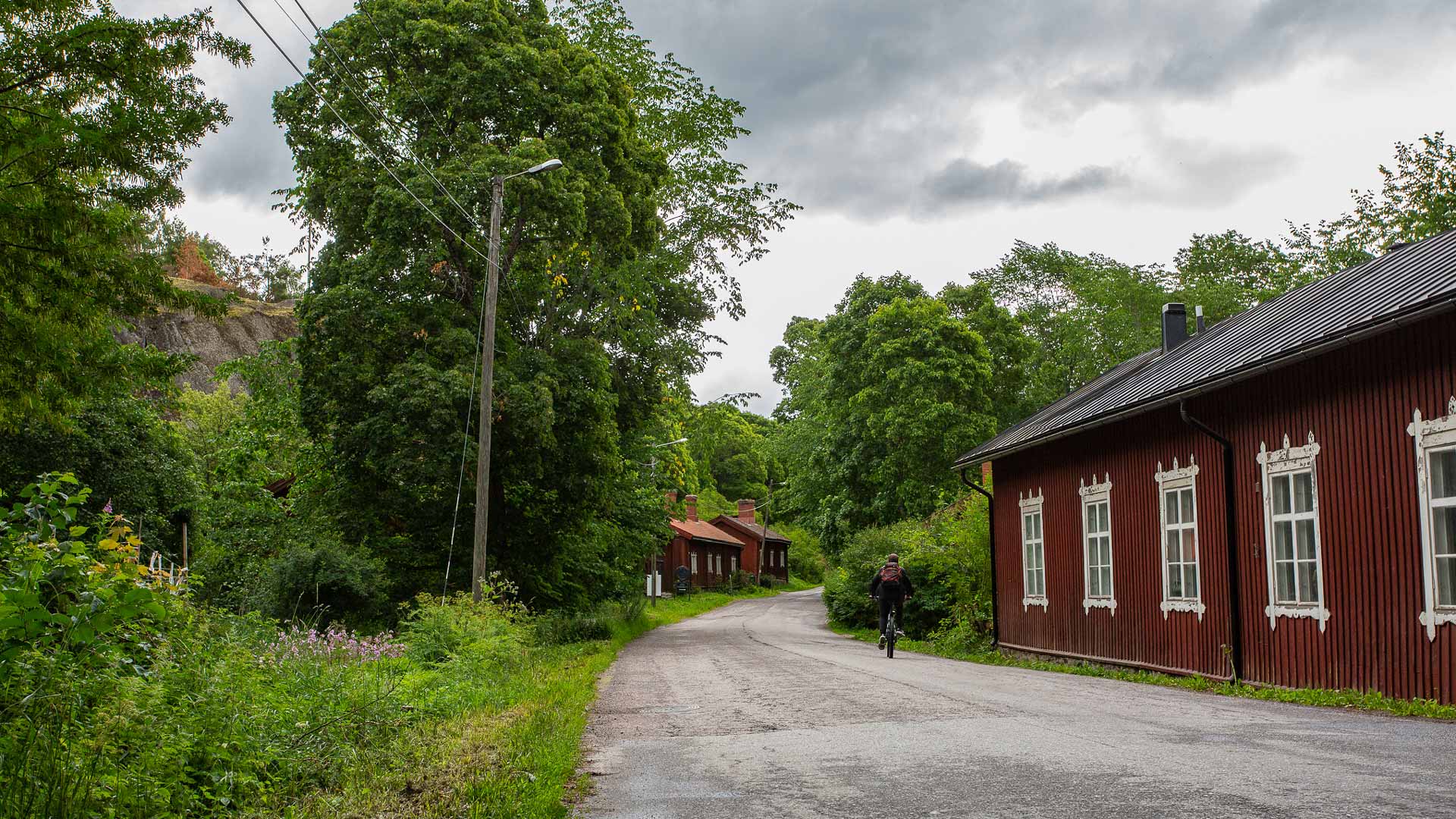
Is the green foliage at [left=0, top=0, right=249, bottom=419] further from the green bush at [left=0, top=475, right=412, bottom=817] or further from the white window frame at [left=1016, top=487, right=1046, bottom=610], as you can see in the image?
the white window frame at [left=1016, top=487, right=1046, bottom=610]

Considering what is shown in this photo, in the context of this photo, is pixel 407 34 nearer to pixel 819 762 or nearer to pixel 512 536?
pixel 512 536

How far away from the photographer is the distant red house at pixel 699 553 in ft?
223

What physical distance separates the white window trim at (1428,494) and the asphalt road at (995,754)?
53.5 inches

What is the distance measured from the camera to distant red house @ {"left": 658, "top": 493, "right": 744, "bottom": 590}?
68.0m

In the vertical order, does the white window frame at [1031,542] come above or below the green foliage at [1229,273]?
below

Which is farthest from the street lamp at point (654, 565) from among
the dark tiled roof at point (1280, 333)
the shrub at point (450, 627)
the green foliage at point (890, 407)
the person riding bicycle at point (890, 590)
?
the shrub at point (450, 627)

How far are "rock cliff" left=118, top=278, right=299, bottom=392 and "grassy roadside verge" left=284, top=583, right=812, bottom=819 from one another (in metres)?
61.2

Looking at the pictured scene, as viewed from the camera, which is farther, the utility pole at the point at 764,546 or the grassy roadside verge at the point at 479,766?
the utility pole at the point at 764,546

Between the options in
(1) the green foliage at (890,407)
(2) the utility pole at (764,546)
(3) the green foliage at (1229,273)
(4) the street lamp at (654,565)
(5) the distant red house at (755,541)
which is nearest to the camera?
(4) the street lamp at (654,565)

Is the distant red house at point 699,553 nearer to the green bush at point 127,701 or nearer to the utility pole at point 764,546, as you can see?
the utility pole at point 764,546

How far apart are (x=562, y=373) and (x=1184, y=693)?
1506cm

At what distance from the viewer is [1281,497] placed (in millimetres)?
13164

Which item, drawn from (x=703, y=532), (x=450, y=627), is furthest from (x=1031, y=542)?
(x=703, y=532)

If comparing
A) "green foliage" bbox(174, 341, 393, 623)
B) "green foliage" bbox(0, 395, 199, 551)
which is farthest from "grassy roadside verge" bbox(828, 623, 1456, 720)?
"green foliage" bbox(0, 395, 199, 551)
